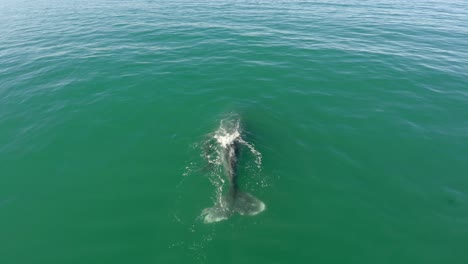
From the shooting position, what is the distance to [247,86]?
3753 cm

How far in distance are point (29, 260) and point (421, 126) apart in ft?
119

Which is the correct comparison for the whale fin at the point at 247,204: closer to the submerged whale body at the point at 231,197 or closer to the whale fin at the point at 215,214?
the submerged whale body at the point at 231,197

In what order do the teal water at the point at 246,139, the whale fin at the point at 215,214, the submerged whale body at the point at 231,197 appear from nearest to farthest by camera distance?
the teal water at the point at 246,139
the whale fin at the point at 215,214
the submerged whale body at the point at 231,197

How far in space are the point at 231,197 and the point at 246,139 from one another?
814cm

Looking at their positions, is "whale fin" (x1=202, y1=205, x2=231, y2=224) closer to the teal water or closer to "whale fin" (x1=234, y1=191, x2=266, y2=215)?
the teal water

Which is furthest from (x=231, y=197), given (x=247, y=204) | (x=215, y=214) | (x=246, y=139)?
(x=246, y=139)

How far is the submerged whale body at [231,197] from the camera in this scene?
2075cm

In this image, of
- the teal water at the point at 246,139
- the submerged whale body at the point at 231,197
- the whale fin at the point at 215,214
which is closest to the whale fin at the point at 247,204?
the submerged whale body at the point at 231,197

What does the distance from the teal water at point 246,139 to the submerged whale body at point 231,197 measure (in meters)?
0.73

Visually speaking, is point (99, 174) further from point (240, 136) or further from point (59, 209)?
point (240, 136)

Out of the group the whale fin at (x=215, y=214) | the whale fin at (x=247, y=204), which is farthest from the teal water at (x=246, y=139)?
the whale fin at (x=215, y=214)

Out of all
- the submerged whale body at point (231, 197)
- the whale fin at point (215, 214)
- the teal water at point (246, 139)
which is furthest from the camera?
the submerged whale body at point (231, 197)

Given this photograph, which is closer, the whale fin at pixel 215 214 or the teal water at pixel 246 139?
the teal water at pixel 246 139

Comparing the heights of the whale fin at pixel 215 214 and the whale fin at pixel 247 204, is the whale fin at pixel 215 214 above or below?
below
